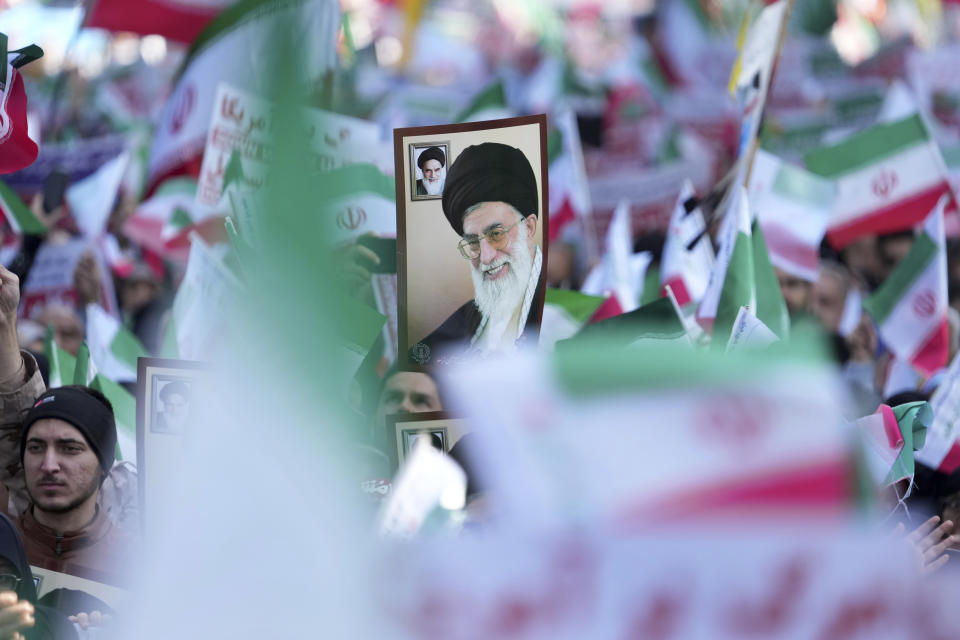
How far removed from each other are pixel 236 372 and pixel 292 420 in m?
0.08

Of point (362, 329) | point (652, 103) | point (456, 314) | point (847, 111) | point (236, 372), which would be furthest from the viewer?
point (652, 103)

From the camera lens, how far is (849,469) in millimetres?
1503

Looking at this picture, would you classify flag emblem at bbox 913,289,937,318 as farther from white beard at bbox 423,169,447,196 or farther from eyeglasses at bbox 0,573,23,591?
eyeglasses at bbox 0,573,23,591

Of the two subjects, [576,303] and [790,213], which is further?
[790,213]

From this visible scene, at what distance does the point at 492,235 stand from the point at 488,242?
0.02 m

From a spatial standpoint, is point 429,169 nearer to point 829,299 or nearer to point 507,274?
point 507,274

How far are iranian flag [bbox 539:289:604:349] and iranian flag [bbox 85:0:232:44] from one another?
295cm

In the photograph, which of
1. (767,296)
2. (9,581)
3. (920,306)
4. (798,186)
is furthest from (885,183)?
(9,581)

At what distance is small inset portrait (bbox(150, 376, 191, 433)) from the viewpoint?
8.67 ft

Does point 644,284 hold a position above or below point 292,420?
above

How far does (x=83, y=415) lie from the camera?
3062 millimetres

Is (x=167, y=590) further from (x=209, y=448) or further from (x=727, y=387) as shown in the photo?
(x=727, y=387)

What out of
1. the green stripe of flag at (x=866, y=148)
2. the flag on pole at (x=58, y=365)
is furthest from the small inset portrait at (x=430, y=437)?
the green stripe of flag at (x=866, y=148)

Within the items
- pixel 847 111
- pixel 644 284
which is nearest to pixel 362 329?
pixel 644 284
